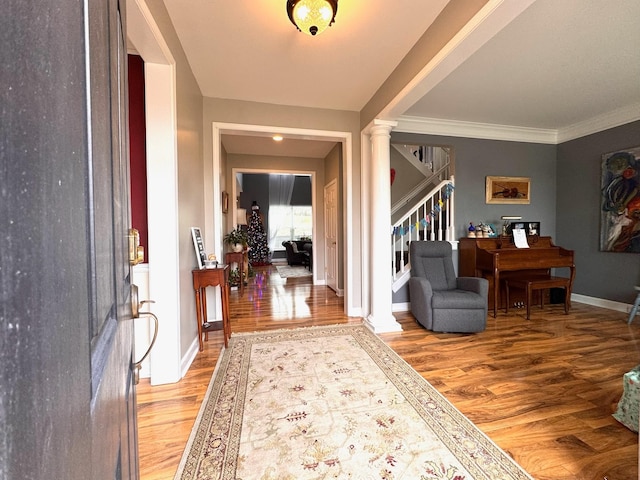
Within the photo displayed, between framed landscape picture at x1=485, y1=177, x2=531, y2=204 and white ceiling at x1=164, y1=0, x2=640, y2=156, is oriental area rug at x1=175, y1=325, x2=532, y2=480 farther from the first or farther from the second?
framed landscape picture at x1=485, y1=177, x2=531, y2=204

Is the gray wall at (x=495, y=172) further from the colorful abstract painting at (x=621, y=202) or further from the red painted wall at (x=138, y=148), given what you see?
the red painted wall at (x=138, y=148)

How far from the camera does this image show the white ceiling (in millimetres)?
2014

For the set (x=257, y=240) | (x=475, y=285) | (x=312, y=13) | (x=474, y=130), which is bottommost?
(x=475, y=285)

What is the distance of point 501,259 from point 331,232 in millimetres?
2701

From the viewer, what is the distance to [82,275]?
36 cm

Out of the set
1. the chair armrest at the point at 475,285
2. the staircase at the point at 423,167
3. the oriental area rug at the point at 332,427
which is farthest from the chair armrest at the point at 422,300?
the staircase at the point at 423,167

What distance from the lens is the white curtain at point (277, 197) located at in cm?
1035

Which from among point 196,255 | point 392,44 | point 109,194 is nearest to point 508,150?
point 392,44

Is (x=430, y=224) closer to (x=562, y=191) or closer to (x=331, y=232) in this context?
(x=331, y=232)

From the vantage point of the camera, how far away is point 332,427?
1616mm

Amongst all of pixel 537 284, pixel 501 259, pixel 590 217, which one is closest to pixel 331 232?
pixel 501 259

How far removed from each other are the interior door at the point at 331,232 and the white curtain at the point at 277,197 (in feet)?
16.9

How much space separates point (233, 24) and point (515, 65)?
259 cm

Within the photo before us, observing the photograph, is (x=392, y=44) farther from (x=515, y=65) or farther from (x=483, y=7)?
(x=515, y=65)
